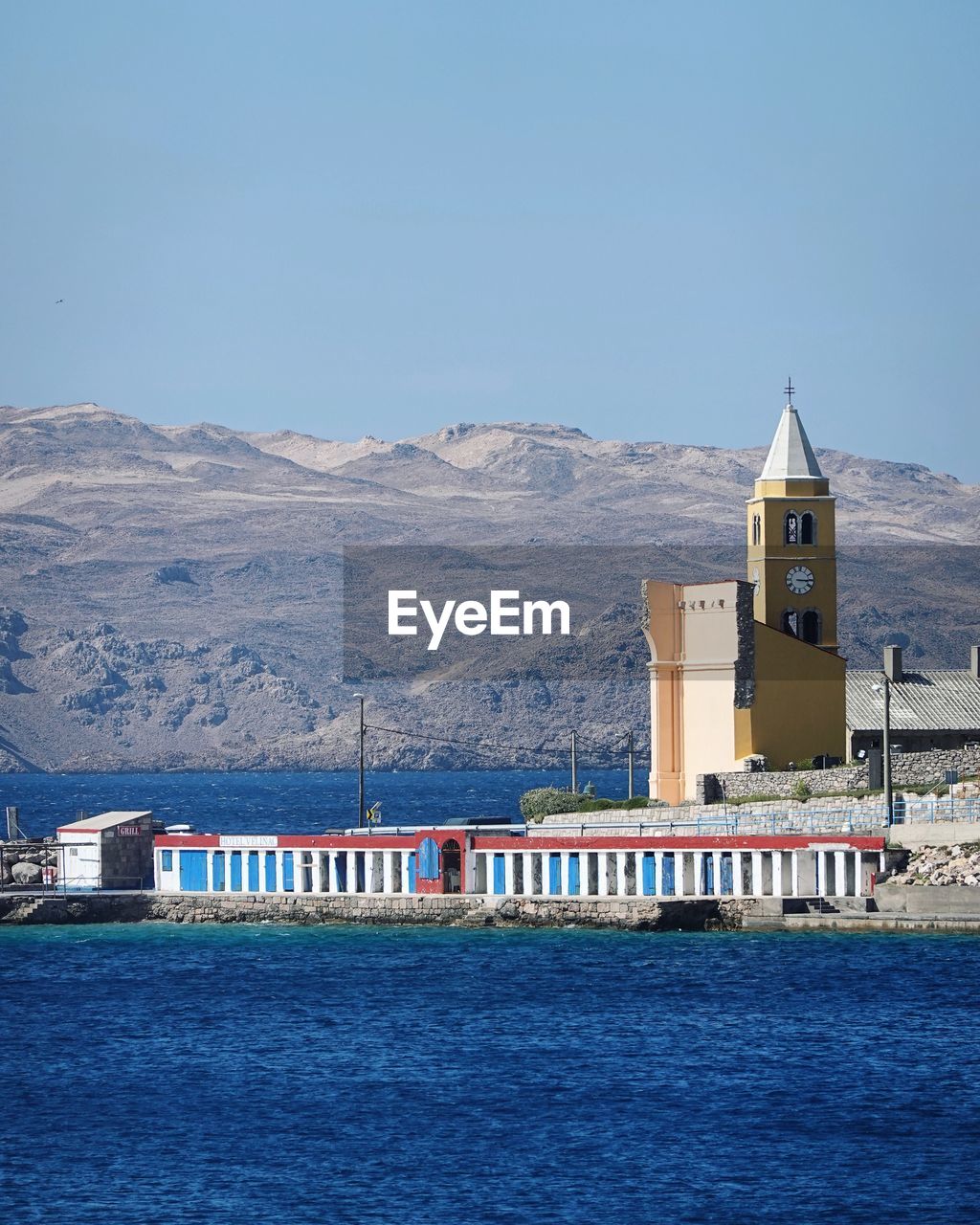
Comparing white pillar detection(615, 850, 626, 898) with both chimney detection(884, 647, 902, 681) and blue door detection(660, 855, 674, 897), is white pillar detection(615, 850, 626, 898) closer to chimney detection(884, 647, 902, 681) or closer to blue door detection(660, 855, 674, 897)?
blue door detection(660, 855, 674, 897)

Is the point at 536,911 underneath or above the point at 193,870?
underneath

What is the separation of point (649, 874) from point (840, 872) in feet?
16.0

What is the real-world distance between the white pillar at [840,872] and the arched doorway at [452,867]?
9541mm

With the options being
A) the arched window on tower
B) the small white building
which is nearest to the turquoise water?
the small white building

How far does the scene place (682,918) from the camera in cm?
5700

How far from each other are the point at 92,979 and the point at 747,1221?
25.6 metres

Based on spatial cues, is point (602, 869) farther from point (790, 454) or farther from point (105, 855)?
point (790, 454)

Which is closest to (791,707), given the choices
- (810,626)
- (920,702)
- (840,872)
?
(920,702)

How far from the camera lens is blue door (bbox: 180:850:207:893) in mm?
62750

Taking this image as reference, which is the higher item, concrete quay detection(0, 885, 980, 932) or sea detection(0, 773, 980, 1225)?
concrete quay detection(0, 885, 980, 932)

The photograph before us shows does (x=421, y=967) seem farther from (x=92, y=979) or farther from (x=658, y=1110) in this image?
(x=658, y=1110)

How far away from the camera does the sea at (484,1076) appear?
33562 mm

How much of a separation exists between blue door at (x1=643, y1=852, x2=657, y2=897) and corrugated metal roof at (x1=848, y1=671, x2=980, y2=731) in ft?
40.3

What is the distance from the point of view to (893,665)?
73.6 m
